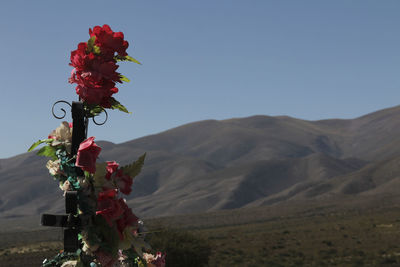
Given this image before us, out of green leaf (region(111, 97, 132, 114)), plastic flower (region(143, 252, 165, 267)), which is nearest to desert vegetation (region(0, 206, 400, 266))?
plastic flower (region(143, 252, 165, 267))

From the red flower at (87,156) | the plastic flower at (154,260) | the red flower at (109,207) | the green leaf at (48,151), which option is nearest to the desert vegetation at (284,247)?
the plastic flower at (154,260)

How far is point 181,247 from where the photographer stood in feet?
139

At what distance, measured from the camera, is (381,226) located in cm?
9125

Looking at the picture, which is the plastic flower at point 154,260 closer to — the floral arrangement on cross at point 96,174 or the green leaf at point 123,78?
the floral arrangement on cross at point 96,174

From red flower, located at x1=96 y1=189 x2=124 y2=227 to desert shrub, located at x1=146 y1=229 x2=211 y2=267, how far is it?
35.6 m

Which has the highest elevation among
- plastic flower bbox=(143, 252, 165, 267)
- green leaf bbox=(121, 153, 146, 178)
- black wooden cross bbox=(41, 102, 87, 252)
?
green leaf bbox=(121, 153, 146, 178)

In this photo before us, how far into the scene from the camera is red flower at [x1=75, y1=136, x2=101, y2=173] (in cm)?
518

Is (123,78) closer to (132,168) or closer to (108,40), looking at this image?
(108,40)

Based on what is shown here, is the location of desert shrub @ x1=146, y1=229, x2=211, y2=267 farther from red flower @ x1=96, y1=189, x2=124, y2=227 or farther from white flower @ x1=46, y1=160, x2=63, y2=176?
red flower @ x1=96, y1=189, x2=124, y2=227

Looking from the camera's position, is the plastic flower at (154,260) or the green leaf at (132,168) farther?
the plastic flower at (154,260)

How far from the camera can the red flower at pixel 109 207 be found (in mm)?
5286

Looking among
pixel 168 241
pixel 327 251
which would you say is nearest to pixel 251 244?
pixel 327 251

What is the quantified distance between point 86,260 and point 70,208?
1.54ft

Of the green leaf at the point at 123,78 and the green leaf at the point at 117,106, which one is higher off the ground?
the green leaf at the point at 123,78
